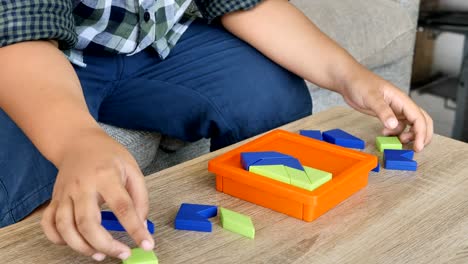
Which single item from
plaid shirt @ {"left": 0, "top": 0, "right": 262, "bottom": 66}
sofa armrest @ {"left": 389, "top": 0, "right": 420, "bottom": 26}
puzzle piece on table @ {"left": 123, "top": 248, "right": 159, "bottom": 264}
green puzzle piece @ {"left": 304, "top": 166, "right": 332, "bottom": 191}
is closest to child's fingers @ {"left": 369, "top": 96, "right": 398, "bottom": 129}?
green puzzle piece @ {"left": 304, "top": 166, "right": 332, "bottom": 191}

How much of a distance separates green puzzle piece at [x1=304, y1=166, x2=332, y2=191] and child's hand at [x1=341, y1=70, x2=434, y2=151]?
16 centimetres

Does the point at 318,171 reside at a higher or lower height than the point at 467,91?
higher

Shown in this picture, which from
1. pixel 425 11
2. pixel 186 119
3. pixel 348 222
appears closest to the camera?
pixel 348 222

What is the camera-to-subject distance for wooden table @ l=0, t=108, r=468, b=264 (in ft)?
1.75

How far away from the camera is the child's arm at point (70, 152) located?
0.49 m

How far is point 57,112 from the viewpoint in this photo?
23.7 inches

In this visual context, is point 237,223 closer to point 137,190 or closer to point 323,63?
point 137,190

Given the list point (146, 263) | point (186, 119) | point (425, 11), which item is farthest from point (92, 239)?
point (425, 11)

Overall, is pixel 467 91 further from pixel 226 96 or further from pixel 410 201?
pixel 410 201

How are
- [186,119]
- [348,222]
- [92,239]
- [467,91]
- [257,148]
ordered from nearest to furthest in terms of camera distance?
[92,239] → [348,222] → [257,148] → [186,119] → [467,91]

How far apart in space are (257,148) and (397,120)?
19cm

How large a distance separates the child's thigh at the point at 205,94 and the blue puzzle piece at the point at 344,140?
17 cm

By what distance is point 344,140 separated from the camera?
2.47 ft

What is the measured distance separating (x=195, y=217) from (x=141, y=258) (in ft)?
0.26
